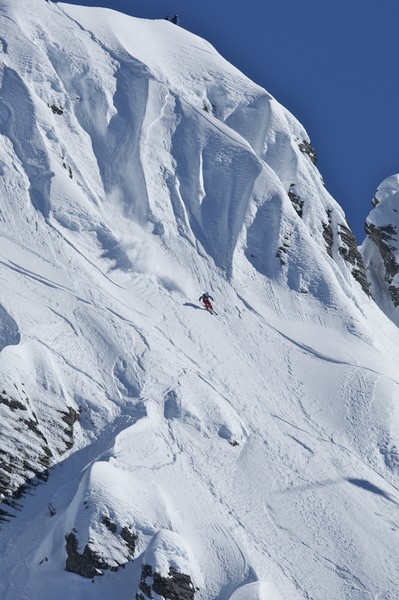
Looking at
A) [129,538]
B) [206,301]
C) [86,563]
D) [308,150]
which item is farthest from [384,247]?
[86,563]

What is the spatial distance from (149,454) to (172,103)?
22.6 metres

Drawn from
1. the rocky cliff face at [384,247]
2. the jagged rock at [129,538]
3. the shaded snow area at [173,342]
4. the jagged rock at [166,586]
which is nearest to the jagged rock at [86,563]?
the shaded snow area at [173,342]

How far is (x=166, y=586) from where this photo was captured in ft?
134

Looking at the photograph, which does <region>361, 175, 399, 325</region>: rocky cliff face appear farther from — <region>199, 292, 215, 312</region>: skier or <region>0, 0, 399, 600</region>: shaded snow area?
<region>199, 292, 215, 312</region>: skier

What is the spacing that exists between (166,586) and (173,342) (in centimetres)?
1368

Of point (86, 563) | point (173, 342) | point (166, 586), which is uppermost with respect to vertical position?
point (166, 586)

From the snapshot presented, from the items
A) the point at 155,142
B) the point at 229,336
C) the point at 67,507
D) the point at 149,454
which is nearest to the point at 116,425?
the point at 149,454

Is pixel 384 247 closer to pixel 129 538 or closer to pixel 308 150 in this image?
pixel 308 150

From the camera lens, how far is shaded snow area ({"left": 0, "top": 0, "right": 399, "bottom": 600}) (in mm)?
43219

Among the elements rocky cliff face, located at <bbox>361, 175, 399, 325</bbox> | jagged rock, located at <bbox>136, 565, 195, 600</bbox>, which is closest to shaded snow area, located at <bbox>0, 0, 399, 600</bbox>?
jagged rock, located at <bbox>136, 565, 195, 600</bbox>

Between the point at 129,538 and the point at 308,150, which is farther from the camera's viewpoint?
the point at 308,150

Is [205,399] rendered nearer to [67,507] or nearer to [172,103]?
[67,507]

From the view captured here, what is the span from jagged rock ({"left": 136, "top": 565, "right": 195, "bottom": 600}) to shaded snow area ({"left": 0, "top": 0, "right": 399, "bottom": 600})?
0.16 ft

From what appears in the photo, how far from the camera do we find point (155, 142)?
6291 centimetres
